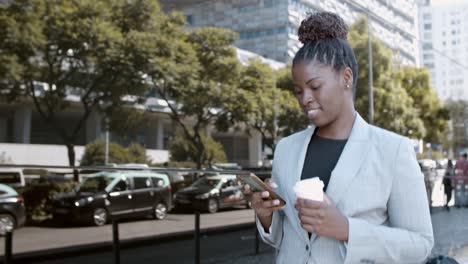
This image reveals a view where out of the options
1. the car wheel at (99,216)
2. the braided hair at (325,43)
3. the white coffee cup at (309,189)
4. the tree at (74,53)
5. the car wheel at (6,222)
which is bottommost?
the car wheel at (99,216)

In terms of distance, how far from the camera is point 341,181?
123 centimetres

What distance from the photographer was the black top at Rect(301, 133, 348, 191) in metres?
1.33

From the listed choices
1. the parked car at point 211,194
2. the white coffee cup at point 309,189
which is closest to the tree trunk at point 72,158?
the parked car at point 211,194

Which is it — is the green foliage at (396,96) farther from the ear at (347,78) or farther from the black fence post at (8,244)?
the ear at (347,78)

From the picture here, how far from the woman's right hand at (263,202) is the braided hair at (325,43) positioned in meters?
0.37

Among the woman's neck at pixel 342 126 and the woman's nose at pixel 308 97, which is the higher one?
the woman's nose at pixel 308 97

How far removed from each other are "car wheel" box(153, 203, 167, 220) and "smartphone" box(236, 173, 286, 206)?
2817mm

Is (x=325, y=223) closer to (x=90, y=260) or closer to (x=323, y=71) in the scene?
(x=323, y=71)

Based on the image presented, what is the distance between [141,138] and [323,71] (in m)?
2.65

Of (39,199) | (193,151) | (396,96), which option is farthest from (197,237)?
(396,96)

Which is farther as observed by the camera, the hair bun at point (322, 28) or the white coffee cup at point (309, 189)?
the hair bun at point (322, 28)

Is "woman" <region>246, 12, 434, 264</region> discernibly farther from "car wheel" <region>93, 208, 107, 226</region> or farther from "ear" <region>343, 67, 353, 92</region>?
"car wheel" <region>93, 208, 107, 226</region>

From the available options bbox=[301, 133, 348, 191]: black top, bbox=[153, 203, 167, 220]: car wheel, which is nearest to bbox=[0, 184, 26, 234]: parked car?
bbox=[153, 203, 167, 220]: car wheel

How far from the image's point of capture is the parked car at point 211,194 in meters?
4.15
